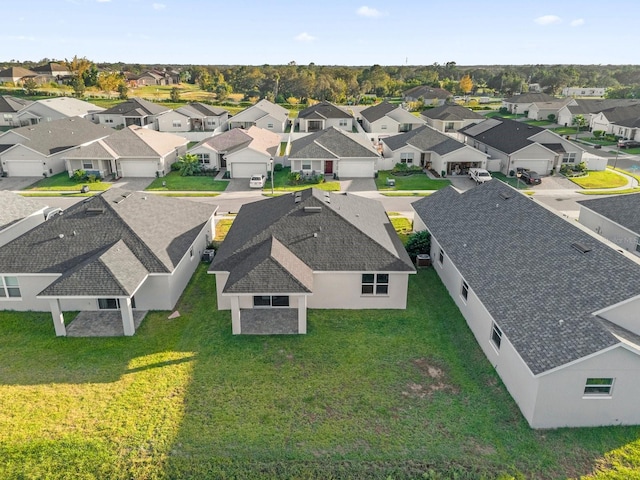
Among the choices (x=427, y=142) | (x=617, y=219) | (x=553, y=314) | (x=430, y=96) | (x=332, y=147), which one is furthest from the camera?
(x=430, y=96)

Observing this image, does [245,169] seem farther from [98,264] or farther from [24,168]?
[98,264]

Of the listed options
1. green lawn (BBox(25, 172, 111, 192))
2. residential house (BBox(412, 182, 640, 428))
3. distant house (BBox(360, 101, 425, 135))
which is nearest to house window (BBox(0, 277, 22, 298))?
residential house (BBox(412, 182, 640, 428))

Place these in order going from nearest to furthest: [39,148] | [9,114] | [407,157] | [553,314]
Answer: [553,314]
[39,148]
[407,157]
[9,114]

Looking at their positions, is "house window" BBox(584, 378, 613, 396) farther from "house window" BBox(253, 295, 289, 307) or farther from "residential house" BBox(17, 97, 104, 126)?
"residential house" BBox(17, 97, 104, 126)

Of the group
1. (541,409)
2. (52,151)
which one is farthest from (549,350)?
(52,151)

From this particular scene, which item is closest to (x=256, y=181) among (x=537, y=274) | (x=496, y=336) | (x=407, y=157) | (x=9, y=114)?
(x=407, y=157)

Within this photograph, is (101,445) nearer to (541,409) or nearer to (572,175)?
(541,409)
